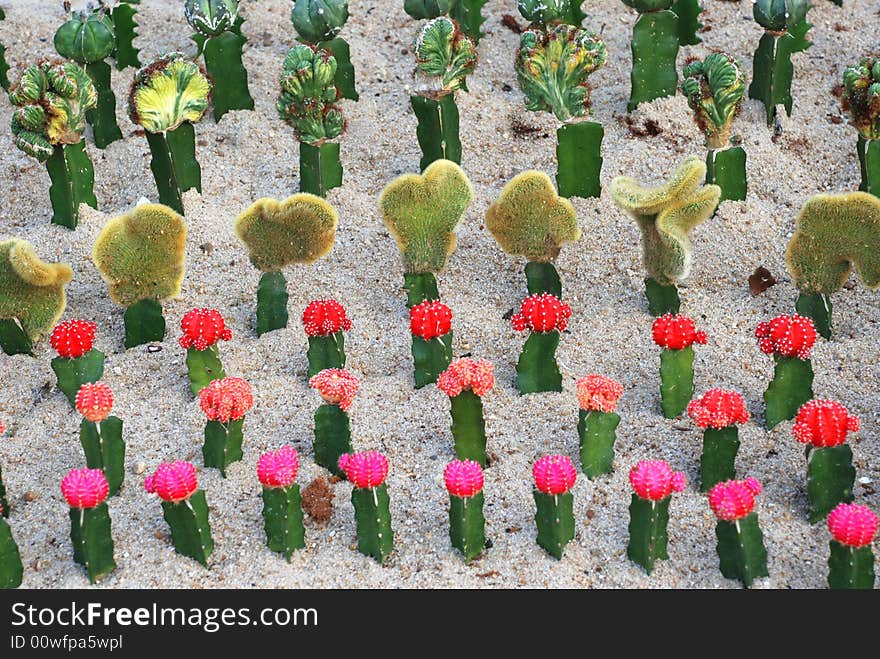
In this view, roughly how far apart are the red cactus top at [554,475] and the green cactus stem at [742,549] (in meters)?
0.28

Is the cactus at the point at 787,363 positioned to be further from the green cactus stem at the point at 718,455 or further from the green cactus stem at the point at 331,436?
the green cactus stem at the point at 331,436

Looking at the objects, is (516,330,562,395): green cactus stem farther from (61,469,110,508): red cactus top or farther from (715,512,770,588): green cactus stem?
(61,469,110,508): red cactus top

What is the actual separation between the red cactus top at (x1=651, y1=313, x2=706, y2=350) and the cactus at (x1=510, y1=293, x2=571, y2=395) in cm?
20

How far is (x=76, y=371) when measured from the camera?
293 centimetres

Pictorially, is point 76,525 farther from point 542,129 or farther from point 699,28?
point 699,28

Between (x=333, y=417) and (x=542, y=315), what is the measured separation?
0.49 metres

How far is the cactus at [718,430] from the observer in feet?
8.43

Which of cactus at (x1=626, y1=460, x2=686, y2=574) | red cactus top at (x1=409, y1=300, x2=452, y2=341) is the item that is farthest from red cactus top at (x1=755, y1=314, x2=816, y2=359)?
red cactus top at (x1=409, y1=300, x2=452, y2=341)

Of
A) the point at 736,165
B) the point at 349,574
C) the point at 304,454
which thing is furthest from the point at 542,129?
the point at 349,574

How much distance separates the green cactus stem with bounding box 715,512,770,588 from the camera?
7.88 ft

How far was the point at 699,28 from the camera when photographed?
4.17 meters

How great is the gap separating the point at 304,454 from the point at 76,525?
527 millimetres

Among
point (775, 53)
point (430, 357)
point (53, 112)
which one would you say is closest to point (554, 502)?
point (430, 357)

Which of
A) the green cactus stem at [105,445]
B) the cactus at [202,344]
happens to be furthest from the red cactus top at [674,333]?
the green cactus stem at [105,445]
